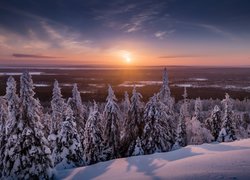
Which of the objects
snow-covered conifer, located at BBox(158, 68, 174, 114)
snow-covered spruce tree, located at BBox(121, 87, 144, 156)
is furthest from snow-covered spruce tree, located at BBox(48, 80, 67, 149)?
snow-covered conifer, located at BBox(158, 68, 174, 114)

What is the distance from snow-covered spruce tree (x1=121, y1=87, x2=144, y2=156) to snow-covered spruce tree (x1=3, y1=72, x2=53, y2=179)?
12481mm

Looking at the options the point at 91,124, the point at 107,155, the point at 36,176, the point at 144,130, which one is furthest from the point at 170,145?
the point at 36,176

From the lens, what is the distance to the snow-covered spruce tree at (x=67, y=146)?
24750 millimetres

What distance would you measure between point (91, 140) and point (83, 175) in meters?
10.4

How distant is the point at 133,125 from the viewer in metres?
30.4

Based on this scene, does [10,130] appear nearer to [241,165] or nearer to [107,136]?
[107,136]

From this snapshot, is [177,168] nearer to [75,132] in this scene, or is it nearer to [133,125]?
[75,132]

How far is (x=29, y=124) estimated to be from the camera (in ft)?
63.7

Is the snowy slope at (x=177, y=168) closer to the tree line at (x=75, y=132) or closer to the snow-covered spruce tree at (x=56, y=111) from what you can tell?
the tree line at (x=75, y=132)

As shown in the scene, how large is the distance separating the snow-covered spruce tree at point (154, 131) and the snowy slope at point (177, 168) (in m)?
7.02

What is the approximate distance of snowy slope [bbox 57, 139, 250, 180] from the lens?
41.4 feet

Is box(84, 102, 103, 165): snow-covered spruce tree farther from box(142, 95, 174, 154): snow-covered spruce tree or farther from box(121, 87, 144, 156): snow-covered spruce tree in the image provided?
box(142, 95, 174, 154): snow-covered spruce tree

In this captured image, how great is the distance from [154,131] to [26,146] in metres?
14.5

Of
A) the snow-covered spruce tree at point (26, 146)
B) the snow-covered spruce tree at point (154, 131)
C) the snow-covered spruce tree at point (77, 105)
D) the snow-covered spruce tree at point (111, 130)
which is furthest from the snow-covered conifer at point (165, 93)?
the snow-covered spruce tree at point (26, 146)
